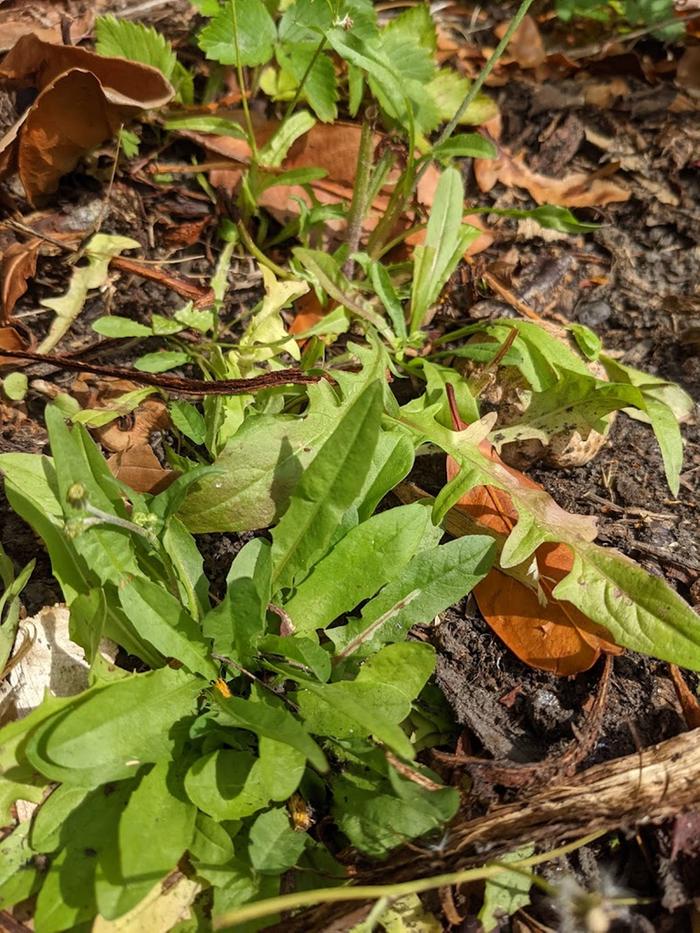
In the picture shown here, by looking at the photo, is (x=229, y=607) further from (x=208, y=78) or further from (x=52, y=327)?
(x=208, y=78)

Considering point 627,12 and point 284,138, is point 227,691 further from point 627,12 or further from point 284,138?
point 627,12

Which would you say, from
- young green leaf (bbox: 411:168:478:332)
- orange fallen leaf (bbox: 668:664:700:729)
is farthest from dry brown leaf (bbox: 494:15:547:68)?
orange fallen leaf (bbox: 668:664:700:729)

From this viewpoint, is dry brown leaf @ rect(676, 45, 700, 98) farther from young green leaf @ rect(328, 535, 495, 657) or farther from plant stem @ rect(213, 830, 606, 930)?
plant stem @ rect(213, 830, 606, 930)

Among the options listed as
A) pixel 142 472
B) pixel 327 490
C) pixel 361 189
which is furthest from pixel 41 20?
pixel 327 490

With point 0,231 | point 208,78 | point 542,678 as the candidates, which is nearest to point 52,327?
point 0,231

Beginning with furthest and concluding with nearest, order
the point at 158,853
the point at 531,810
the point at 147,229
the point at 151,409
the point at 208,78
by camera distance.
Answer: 1. the point at 208,78
2. the point at 147,229
3. the point at 151,409
4. the point at 531,810
5. the point at 158,853

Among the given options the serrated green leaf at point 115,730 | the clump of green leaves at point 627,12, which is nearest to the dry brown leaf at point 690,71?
the clump of green leaves at point 627,12

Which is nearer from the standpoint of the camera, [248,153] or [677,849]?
[677,849]
